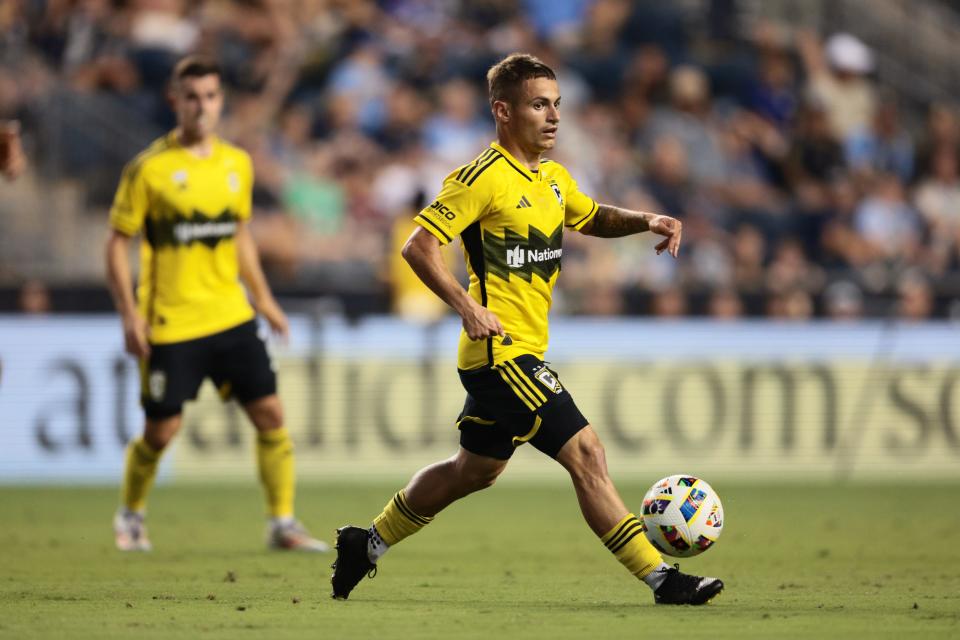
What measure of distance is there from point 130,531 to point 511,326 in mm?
3656

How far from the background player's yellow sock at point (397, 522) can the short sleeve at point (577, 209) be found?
4.79 feet

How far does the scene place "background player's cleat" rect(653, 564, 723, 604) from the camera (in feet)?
21.1

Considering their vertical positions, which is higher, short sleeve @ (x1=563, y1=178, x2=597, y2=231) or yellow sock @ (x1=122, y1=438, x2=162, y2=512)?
short sleeve @ (x1=563, y1=178, x2=597, y2=231)

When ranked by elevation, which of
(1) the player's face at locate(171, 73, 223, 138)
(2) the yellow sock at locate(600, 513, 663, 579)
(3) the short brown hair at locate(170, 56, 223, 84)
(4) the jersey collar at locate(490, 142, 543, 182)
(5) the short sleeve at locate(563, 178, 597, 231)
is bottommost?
(2) the yellow sock at locate(600, 513, 663, 579)

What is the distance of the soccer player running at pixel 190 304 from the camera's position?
9234 millimetres

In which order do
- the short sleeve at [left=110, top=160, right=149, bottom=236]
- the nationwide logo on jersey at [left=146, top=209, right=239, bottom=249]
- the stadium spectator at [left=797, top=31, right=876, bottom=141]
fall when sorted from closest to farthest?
the short sleeve at [left=110, top=160, right=149, bottom=236], the nationwide logo on jersey at [left=146, top=209, right=239, bottom=249], the stadium spectator at [left=797, top=31, right=876, bottom=141]

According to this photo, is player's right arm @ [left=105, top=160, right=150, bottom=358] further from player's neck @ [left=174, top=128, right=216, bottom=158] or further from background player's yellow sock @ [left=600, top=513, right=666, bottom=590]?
background player's yellow sock @ [left=600, top=513, right=666, bottom=590]

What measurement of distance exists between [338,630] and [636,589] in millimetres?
1976

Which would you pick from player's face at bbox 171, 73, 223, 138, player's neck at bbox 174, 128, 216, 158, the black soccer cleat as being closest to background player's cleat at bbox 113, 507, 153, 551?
player's neck at bbox 174, 128, 216, 158

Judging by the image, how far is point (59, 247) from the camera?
1569cm

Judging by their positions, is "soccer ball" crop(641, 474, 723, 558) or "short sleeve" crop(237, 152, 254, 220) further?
"short sleeve" crop(237, 152, 254, 220)

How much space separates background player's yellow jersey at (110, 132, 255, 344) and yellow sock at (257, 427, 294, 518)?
0.74m

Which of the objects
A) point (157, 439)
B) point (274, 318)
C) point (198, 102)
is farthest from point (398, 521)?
point (198, 102)

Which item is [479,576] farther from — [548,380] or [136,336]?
[136,336]
